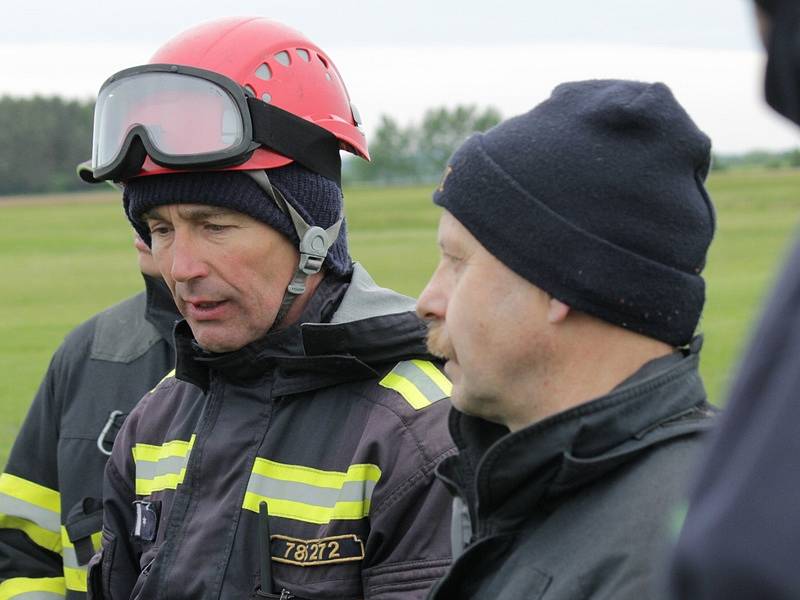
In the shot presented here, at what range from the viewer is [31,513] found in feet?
11.6

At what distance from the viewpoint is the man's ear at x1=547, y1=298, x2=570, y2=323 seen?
6.18 feet

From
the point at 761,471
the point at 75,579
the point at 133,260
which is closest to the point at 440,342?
the point at 761,471

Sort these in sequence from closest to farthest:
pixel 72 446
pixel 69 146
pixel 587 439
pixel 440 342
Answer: pixel 587 439, pixel 440 342, pixel 72 446, pixel 69 146

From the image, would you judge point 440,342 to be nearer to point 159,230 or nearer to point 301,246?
point 301,246

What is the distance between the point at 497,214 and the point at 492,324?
180mm

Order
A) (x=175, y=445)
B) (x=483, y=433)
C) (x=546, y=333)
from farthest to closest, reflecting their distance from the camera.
A: 1. (x=175, y=445)
2. (x=483, y=433)
3. (x=546, y=333)

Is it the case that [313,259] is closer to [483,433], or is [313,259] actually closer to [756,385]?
[483,433]

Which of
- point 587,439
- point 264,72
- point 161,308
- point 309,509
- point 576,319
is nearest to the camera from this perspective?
point 587,439

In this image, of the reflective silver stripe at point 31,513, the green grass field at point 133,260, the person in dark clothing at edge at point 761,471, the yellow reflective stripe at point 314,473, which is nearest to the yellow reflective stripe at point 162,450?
the yellow reflective stripe at point 314,473

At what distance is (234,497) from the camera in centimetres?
265

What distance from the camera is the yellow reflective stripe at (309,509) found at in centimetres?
253

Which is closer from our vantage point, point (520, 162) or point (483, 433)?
point (520, 162)

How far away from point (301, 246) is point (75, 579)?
52.6 inches

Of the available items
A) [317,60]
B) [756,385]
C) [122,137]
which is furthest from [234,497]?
[756,385]
